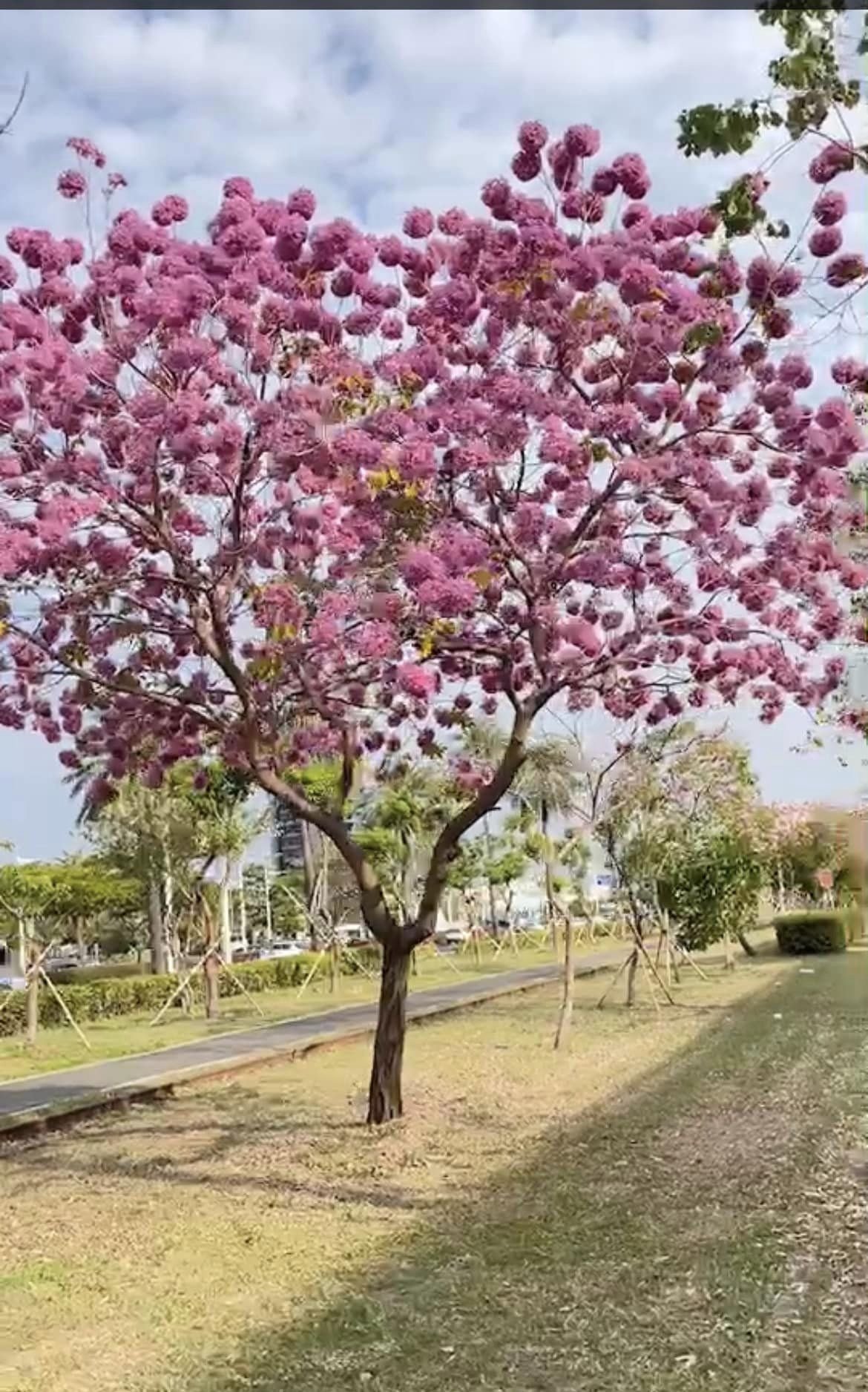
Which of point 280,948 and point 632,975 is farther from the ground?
point 280,948

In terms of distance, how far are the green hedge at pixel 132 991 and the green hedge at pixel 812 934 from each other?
8.31m

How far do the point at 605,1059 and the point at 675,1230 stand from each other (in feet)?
19.8

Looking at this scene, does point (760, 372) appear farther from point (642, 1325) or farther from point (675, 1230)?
point (642, 1325)

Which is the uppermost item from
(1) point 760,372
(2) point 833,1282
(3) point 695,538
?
(1) point 760,372

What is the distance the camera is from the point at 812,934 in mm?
27562

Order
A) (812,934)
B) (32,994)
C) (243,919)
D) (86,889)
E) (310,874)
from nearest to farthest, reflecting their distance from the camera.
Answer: (32,994), (812,934), (310,874), (86,889), (243,919)

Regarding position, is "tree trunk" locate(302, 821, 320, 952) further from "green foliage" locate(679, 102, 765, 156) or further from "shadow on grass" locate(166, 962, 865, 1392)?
"green foliage" locate(679, 102, 765, 156)

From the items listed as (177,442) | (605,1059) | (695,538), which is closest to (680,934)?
(605,1059)

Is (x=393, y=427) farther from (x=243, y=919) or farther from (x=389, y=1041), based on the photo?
(x=243, y=919)

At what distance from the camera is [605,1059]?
1171cm

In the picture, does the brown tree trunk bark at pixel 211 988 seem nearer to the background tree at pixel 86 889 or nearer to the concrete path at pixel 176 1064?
the concrete path at pixel 176 1064

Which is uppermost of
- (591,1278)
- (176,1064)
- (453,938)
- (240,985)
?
(453,938)

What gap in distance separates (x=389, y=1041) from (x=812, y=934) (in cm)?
2076

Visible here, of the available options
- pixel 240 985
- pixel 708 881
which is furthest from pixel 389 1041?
pixel 240 985
